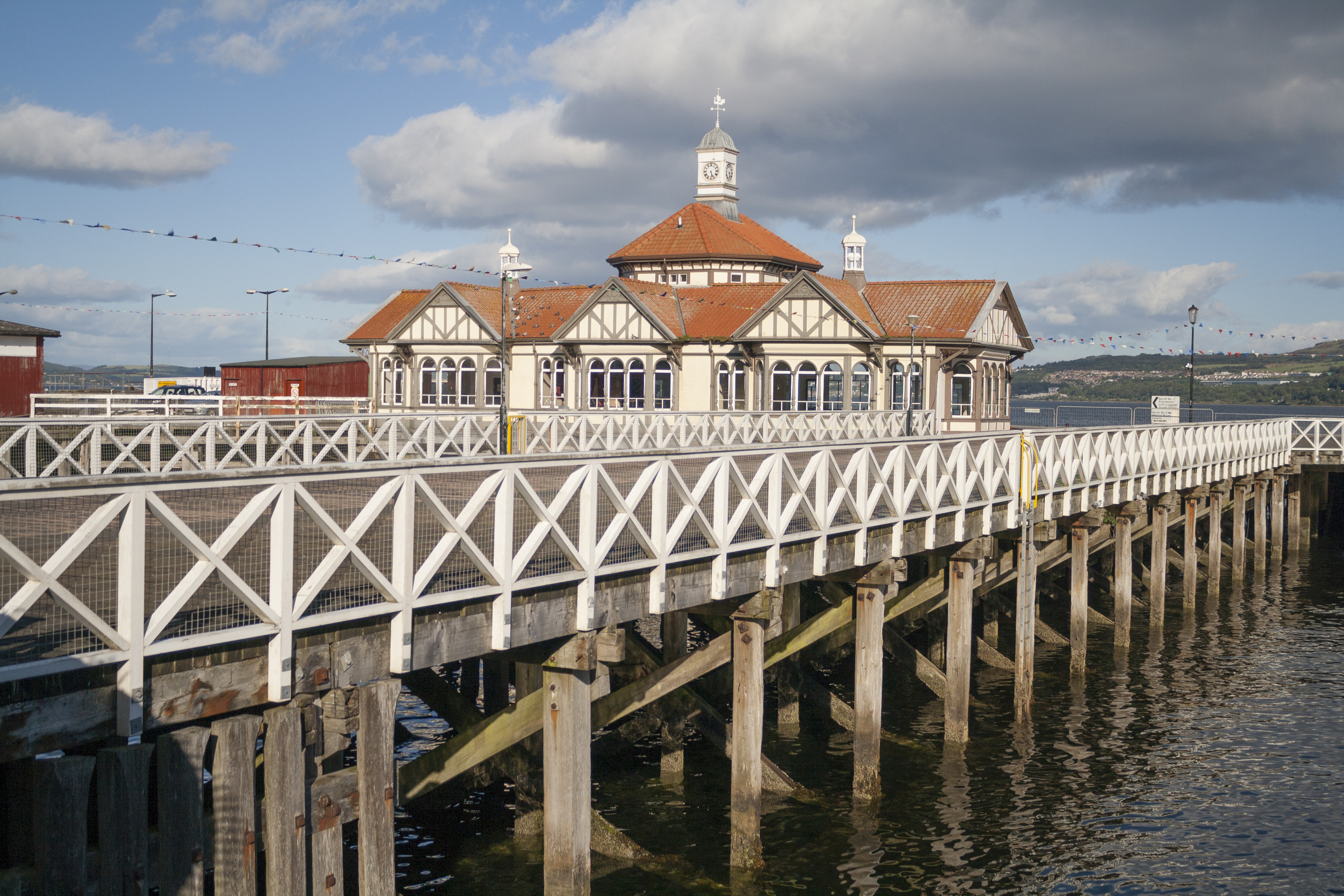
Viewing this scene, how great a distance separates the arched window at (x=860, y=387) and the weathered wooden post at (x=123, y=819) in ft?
109

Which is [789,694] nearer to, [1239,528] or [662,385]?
[1239,528]

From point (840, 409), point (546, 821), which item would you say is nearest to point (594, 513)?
point (546, 821)

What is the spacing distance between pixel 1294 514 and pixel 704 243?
23987 millimetres

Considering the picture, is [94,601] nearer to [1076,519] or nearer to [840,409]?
[1076,519]

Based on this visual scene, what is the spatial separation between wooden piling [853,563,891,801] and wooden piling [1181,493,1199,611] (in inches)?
636

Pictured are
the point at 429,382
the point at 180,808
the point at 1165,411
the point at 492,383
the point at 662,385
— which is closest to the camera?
the point at 180,808

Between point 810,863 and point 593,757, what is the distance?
424 centimetres

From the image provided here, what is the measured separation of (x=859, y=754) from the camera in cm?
1394

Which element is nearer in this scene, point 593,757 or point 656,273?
point 593,757

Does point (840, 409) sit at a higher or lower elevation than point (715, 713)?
higher

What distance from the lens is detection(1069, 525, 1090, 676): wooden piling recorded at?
67.2ft

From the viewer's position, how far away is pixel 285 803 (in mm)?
6758

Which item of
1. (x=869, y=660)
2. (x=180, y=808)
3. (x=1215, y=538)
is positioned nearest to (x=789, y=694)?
(x=869, y=660)

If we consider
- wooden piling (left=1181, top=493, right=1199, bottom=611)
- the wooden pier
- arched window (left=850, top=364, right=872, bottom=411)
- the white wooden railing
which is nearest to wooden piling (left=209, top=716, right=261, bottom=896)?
the wooden pier
